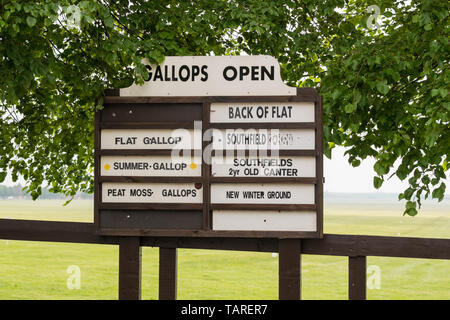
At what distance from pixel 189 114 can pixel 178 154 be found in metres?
0.44

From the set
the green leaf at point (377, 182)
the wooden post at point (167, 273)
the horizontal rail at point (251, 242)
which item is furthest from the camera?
the green leaf at point (377, 182)

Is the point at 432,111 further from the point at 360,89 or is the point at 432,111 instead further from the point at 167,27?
the point at 167,27

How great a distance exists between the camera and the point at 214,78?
5.39m

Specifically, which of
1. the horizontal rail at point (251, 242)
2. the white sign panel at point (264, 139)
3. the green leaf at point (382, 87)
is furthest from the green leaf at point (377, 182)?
the white sign panel at point (264, 139)

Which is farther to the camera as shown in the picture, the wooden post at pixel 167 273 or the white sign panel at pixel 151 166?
the wooden post at pixel 167 273

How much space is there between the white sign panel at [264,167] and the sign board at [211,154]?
0.01 metres

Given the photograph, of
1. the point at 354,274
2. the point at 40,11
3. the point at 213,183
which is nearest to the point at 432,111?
the point at 354,274

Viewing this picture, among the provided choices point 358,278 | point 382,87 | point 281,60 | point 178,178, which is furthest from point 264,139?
point 281,60

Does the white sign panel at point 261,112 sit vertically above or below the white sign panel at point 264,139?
above

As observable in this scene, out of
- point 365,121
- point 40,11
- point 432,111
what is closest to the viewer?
point 40,11

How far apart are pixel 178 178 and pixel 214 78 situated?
112cm

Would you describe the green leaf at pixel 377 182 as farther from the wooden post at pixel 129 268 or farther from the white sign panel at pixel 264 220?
the wooden post at pixel 129 268

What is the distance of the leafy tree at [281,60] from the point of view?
5.39 metres

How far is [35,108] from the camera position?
25.2ft
